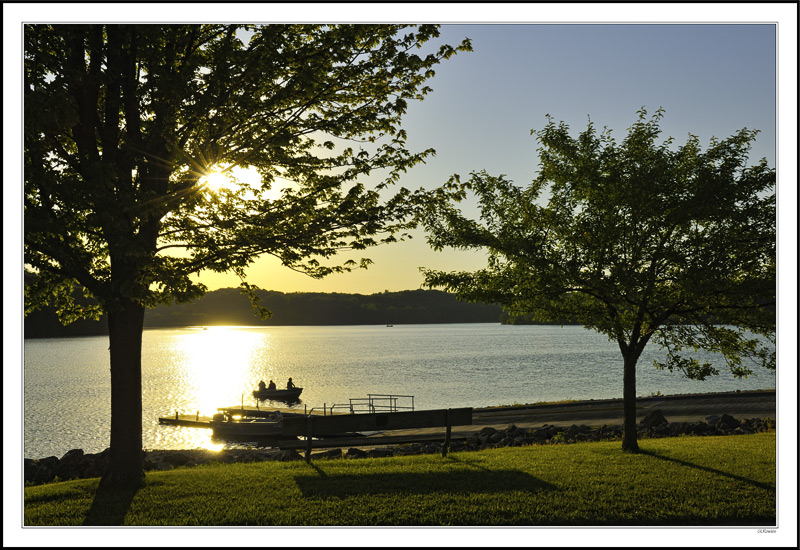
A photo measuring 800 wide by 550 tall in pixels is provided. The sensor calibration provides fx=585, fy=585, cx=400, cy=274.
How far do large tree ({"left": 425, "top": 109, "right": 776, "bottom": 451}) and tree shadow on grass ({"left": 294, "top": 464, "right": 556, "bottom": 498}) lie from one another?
440 cm

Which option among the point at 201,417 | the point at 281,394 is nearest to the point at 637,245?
the point at 201,417

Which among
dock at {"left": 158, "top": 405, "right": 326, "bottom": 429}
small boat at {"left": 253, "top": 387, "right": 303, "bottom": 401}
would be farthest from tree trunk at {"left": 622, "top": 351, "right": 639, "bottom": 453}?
small boat at {"left": 253, "top": 387, "right": 303, "bottom": 401}

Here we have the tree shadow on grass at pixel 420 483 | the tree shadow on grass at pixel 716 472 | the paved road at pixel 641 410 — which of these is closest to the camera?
the tree shadow on grass at pixel 420 483

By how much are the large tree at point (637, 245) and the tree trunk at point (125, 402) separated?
6072mm

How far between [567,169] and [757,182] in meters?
3.82

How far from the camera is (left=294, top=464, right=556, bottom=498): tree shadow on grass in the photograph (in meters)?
8.81

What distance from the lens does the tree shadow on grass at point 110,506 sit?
7.86 metres

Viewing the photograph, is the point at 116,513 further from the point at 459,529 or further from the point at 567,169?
the point at 567,169

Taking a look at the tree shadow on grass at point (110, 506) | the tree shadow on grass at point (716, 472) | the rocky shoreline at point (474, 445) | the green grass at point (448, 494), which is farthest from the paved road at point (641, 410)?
the tree shadow on grass at point (110, 506)

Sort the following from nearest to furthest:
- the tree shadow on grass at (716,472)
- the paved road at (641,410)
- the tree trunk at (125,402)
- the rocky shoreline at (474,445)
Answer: the tree shadow on grass at (716,472), the tree trunk at (125,402), the rocky shoreline at (474,445), the paved road at (641,410)

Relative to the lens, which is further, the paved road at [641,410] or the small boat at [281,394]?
the small boat at [281,394]

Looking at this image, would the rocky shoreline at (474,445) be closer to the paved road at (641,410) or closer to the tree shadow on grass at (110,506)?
the paved road at (641,410)

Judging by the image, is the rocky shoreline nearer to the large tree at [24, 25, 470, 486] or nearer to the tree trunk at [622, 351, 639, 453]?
the tree trunk at [622, 351, 639, 453]
